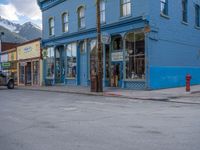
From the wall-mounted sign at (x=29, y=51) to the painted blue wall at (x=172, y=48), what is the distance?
51.3ft

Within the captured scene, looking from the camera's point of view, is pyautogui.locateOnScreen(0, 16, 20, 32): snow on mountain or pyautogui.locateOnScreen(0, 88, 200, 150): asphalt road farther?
pyautogui.locateOnScreen(0, 16, 20, 32): snow on mountain

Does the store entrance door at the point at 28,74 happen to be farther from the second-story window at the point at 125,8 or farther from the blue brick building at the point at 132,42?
the second-story window at the point at 125,8

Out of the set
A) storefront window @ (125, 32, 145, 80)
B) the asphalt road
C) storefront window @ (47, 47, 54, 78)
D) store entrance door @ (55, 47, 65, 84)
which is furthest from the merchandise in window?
the asphalt road

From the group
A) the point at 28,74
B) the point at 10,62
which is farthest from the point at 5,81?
the point at 10,62

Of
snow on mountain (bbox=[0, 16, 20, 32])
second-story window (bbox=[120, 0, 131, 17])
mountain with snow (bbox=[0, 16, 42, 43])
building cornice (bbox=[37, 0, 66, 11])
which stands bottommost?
second-story window (bbox=[120, 0, 131, 17])

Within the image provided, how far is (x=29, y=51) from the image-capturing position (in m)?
37.8

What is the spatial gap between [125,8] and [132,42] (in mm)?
2565

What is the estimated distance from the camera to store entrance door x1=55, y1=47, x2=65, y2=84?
3188 cm

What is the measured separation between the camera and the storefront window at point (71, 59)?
29750 mm

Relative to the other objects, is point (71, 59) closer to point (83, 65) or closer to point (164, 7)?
point (83, 65)

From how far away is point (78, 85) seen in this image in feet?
95.7

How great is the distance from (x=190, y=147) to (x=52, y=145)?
2652mm

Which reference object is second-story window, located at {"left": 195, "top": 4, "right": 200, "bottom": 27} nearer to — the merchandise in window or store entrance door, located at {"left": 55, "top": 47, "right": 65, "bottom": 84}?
store entrance door, located at {"left": 55, "top": 47, "right": 65, "bottom": 84}

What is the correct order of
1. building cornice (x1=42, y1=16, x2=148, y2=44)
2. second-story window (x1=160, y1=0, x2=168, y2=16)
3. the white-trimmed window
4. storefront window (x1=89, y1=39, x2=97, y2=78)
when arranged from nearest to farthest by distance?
1. building cornice (x1=42, y1=16, x2=148, y2=44)
2. second-story window (x1=160, y1=0, x2=168, y2=16)
3. storefront window (x1=89, y1=39, x2=97, y2=78)
4. the white-trimmed window
